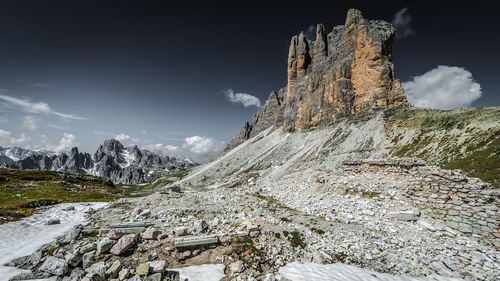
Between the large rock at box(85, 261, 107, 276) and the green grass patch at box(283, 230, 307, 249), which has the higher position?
the green grass patch at box(283, 230, 307, 249)

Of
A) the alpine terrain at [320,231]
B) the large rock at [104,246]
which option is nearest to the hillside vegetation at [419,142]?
the alpine terrain at [320,231]

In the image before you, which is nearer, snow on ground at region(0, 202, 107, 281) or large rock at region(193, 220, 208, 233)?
snow on ground at region(0, 202, 107, 281)

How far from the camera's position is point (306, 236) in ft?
39.1

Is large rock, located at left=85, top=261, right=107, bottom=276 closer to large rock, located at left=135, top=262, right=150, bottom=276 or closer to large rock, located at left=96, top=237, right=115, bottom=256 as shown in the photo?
large rock, located at left=96, top=237, right=115, bottom=256

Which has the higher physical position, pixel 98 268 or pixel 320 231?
pixel 320 231

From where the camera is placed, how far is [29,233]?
12.1 metres

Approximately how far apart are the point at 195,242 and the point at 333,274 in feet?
22.0

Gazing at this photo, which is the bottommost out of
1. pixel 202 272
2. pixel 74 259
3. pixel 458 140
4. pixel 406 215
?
pixel 202 272

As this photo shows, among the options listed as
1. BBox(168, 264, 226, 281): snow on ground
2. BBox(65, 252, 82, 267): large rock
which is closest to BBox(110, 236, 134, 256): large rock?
BBox(65, 252, 82, 267): large rock

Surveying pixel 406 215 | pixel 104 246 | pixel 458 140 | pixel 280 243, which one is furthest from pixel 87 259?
pixel 458 140

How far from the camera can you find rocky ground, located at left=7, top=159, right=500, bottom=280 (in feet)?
27.3

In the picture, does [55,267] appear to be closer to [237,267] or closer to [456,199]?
[237,267]

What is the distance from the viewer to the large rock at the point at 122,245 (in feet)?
28.8

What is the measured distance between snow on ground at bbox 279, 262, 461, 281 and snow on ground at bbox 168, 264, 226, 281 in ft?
8.85
